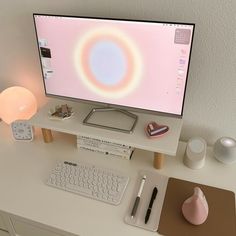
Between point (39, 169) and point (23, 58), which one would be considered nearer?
point (39, 169)

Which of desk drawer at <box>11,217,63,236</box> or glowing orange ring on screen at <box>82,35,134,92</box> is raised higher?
glowing orange ring on screen at <box>82,35,134,92</box>

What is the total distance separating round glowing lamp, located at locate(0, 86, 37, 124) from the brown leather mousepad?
0.77 meters

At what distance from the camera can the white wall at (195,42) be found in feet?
3.03

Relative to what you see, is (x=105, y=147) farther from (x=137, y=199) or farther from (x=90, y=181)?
(x=137, y=199)

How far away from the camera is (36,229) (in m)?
0.93

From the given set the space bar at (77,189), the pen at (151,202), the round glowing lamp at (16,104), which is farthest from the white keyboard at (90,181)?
the round glowing lamp at (16,104)

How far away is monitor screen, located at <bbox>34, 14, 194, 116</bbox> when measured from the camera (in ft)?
2.90

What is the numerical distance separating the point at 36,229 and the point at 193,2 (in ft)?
3.18

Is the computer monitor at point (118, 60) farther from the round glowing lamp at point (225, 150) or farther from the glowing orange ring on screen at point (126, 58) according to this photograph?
the round glowing lamp at point (225, 150)

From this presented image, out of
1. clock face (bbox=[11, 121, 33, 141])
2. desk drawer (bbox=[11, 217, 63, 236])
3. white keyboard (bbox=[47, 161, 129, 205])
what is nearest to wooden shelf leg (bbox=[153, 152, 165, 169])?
white keyboard (bbox=[47, 161, 129, 205])

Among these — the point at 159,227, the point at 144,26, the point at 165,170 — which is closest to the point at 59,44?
the point at 144,26

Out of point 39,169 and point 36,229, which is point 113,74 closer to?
point 39,169

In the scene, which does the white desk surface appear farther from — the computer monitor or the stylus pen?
the computer monitor

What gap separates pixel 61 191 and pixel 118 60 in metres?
0.53
